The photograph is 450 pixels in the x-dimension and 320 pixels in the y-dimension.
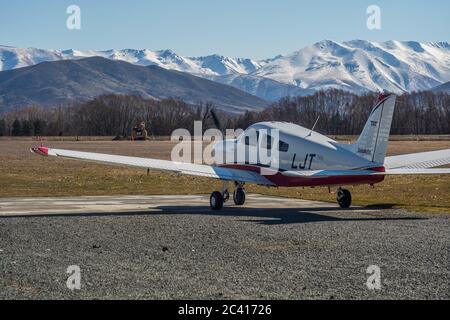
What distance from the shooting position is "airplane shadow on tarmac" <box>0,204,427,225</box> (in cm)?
2123

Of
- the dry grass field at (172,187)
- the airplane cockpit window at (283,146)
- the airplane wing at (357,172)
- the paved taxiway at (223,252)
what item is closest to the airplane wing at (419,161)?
the dry grass field at (172,187)

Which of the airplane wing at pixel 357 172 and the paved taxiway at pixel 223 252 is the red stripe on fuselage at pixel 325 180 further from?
the paved taxiway at pixel 223 252

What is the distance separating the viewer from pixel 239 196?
2639cm

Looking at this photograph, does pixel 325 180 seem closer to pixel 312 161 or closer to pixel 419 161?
pixel 312 161

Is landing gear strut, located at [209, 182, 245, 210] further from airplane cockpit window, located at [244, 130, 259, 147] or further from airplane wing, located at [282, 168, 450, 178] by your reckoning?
airplane wing, located at [282, 168, 450, 178]

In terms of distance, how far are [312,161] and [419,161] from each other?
4802mm

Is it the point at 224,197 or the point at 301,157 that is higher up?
the point at 301,157

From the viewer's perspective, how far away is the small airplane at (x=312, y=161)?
21766 millimetres

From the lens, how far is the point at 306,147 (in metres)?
23.1
